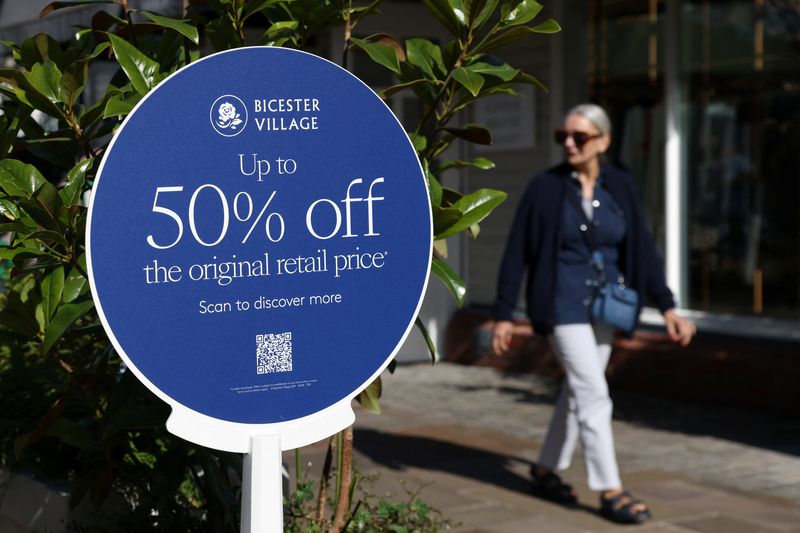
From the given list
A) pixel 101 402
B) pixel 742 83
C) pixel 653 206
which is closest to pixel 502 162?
pixel 653 206

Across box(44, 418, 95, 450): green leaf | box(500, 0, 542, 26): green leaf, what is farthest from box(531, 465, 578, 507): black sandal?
box(500, 0, 542, 26): green leaf

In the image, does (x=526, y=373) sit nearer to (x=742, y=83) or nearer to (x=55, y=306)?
(x=742, y=83)

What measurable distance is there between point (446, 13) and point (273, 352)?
1271 mm

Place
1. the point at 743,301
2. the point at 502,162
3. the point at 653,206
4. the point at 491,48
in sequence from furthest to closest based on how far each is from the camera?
1. the point at 502,162
2. the point at 653,206
3. the point at 743,301
4. the point at 491,48

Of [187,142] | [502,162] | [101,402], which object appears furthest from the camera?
[502,162]

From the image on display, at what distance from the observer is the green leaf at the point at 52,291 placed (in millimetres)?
3371

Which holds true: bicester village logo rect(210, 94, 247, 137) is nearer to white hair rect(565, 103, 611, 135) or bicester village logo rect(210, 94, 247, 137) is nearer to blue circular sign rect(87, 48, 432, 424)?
blue circular sign rect(87, 48, 432, 424)

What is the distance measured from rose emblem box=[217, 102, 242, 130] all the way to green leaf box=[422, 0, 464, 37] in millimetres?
1001

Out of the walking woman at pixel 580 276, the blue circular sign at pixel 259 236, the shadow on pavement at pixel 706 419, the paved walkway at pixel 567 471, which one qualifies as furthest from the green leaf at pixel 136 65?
the shadow on pavement at pixel 706 419

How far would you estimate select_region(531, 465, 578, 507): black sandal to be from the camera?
6.29 metres

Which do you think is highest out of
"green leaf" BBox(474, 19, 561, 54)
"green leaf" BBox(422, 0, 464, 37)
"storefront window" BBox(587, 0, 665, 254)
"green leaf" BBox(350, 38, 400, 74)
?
"storefront window" BBox(587, 0, 665, 254)

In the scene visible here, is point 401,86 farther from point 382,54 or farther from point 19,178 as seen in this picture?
point 19,178

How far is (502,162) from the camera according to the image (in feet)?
37.8

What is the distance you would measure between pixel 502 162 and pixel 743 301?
267 cm
